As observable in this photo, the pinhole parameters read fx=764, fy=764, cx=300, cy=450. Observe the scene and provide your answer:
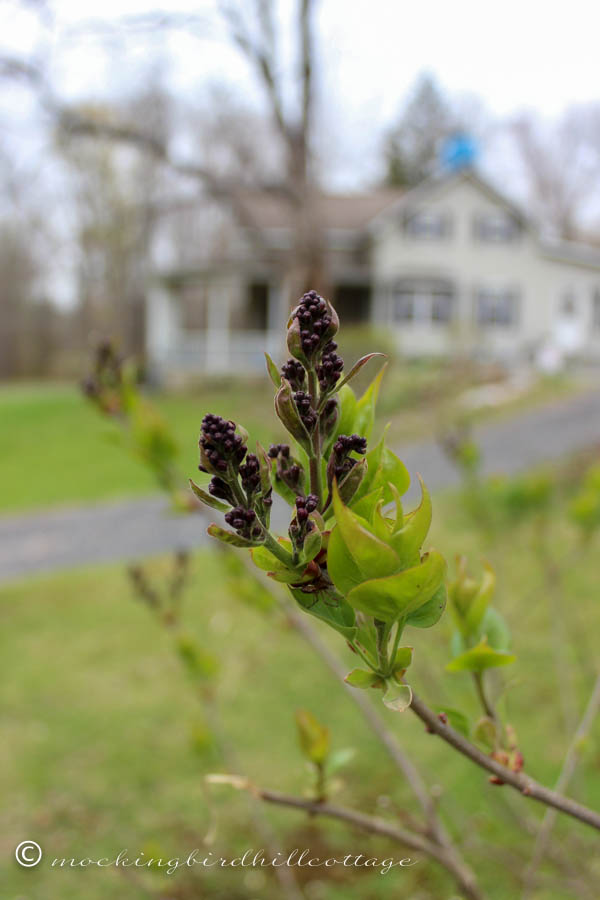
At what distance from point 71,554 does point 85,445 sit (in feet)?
27.8

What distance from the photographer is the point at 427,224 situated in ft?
79.8

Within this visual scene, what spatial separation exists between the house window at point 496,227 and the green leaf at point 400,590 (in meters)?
25.2

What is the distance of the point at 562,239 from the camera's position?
84.5 ft

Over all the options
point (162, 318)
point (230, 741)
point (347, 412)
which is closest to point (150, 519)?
point (230, 741)

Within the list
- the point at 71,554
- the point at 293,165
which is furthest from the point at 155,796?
the point at 293,165

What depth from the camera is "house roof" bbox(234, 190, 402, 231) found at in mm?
23766

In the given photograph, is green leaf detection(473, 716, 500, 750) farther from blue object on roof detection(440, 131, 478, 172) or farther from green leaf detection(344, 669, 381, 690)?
blue object on roof detection(440, 131, 478, 172)

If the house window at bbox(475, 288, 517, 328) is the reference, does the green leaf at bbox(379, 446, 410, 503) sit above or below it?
above

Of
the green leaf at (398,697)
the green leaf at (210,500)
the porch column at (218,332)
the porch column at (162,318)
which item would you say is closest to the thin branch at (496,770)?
the green leaf at (398,697)

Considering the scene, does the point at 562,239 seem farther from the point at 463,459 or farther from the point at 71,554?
the point at 463,459

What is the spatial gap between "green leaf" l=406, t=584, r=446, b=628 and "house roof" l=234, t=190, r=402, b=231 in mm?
23506

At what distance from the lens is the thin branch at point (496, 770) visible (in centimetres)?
61

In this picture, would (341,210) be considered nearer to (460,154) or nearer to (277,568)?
(460,154)

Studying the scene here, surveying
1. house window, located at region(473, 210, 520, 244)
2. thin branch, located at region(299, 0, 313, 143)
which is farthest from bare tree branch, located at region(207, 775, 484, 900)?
house window, located at region(473, 210, 520, 244)
